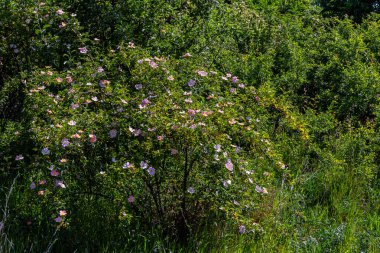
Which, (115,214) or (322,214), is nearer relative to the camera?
(115,214)

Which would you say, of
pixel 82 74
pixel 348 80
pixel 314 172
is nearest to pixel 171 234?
pixel 82 74

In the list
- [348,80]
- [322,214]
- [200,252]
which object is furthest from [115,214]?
[348,80]

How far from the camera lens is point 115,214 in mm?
3662

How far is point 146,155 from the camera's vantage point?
3.38 metres

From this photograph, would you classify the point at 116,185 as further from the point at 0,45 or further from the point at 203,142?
the point at 0,45

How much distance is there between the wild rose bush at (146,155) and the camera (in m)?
3.34

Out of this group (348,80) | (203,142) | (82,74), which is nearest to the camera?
(203,142)

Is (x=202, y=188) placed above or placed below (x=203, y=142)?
below

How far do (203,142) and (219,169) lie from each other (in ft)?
0.66

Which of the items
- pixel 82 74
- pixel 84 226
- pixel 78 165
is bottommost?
pixel 84 226

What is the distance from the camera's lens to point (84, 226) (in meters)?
3.64

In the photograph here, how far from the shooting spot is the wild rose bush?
3.34 m

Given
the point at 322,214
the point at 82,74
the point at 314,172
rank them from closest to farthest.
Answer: the point at 82,74 → the point at 322,214 → the point at 314,172

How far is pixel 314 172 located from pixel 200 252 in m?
1.89
